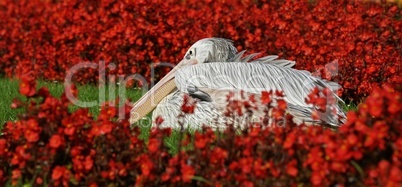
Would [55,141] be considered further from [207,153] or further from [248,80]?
[248,80]

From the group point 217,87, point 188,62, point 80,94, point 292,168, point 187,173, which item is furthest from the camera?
point 80,94

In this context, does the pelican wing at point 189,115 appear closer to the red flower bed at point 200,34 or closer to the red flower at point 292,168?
the red flower bed at point 200,34

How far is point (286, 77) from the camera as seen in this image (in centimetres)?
642

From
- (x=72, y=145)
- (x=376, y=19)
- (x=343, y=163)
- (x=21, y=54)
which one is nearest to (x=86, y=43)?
(x=21, y=54)

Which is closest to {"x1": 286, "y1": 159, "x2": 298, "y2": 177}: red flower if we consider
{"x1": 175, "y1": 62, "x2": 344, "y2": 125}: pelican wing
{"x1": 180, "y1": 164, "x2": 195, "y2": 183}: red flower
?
{"x1": 180, "y1": 164, "x2": 195, "y2": 183}: red flower

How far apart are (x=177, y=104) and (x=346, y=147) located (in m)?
2.95

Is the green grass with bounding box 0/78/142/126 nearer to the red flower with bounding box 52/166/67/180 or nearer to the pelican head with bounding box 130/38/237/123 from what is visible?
the pelican head with bounding box 130/38/237/123

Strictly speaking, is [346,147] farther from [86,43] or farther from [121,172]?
[86,43]

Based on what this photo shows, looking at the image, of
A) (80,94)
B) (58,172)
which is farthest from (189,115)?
(58,172)

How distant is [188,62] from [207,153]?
111 inches

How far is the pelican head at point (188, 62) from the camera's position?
664cm

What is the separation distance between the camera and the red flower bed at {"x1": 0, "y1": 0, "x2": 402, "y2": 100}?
7.76 metres

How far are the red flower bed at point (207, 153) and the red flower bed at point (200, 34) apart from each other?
353 cm

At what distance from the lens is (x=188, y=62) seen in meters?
6.89
